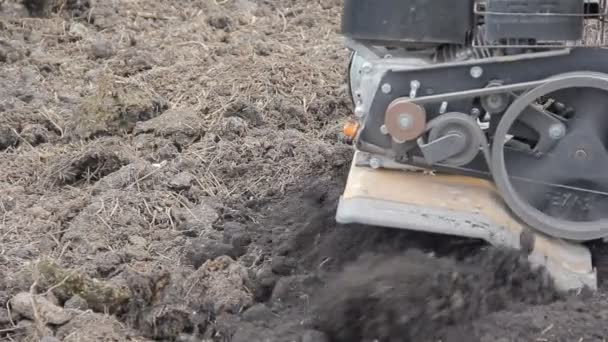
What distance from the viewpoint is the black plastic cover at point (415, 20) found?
365 centimetres

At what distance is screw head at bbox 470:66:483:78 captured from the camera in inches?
143

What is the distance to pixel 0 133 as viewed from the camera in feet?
18.1

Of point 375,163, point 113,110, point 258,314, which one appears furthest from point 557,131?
point 113,110

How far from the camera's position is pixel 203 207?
4.76 meters

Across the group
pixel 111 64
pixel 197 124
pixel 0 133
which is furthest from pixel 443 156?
pixel 111 64

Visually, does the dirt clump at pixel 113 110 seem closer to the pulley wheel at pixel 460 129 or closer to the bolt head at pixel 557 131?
the pulley wheel at pixel 460 129

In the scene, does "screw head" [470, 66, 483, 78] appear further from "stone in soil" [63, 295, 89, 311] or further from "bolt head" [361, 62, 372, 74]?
"stone in soil" [63, 295, 89, 311]

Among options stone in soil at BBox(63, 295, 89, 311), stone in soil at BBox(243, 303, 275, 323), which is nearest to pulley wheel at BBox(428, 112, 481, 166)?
stone in soil at BBox(243, 303, 275, 323)

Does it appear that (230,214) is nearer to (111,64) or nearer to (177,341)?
(177,341)

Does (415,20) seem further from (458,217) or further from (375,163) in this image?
(458,217)

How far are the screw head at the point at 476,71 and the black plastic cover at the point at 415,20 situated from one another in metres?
0.12

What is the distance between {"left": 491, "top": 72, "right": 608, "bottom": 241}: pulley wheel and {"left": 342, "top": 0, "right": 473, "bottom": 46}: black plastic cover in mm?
333

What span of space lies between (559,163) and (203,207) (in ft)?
5.58

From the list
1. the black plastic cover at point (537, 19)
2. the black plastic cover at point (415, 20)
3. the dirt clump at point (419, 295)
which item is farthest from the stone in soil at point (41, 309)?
the black plastic cover at point (537, 19)
